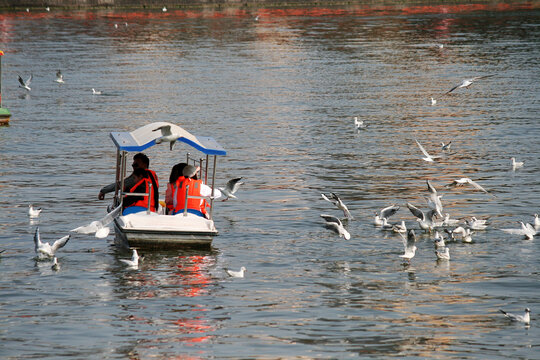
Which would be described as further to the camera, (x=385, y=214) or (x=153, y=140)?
(x=385, y=214)

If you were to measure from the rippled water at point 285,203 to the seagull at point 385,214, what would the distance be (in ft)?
0.89

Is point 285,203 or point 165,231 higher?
point 165,231

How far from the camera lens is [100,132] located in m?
35.3

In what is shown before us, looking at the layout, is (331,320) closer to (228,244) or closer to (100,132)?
(228,244)

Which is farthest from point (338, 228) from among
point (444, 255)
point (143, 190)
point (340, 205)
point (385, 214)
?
point (143, 190)

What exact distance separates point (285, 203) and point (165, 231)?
19.4ft

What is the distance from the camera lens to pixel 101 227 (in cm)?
1961

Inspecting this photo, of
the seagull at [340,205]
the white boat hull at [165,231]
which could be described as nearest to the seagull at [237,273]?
the white boat hull at [165,231]

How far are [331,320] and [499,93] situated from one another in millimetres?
30513

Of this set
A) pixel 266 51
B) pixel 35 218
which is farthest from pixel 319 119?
pixel 266 51

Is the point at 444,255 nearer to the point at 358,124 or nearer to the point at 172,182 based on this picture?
the point at 172,182

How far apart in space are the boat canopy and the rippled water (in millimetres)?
2019

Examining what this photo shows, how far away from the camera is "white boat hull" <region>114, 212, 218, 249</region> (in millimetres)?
18766

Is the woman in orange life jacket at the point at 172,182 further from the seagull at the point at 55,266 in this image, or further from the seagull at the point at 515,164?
the seagull at the point at 515,164
